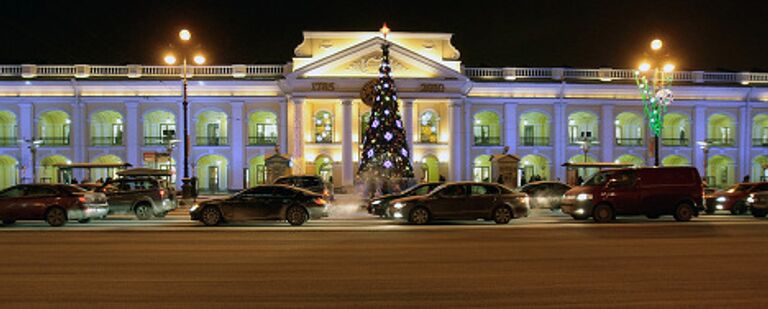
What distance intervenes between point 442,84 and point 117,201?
28.6m

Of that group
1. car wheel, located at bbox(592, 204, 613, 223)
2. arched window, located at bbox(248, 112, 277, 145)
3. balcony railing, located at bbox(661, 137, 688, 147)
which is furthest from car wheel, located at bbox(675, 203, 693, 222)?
arched window, located at bbox(248, 112, 277, 145)

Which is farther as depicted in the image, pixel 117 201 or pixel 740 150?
pixel 740 150

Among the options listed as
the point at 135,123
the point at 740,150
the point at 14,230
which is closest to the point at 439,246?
the point at 14,230

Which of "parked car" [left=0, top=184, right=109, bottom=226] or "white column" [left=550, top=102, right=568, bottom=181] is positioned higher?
"white column" [left=550, top=102, right=568, bottom=181]

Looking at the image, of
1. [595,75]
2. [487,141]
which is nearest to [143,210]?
[487,141]

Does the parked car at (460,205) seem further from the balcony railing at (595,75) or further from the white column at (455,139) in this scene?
the balcony railing at (595,75)

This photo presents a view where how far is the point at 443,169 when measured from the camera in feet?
159

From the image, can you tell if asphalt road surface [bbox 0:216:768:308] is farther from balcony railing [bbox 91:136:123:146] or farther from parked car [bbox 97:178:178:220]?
balcony railing [bbox 91:136:123:146]

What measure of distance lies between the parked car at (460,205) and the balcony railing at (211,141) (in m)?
32.2

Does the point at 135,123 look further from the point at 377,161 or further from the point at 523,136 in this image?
the point at 523,136

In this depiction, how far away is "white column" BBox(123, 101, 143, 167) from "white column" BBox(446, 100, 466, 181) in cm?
2381

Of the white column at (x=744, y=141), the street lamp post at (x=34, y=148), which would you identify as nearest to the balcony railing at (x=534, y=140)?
the white column at (x=744, y=141)

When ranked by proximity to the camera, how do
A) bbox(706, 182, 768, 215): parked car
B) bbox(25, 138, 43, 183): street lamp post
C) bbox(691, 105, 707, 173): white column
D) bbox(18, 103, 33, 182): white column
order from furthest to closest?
1. bbox(691, 105, 707, 173): white column
2. bbox(18, 103, 33, 182): white column
3. bbox(25, 138, 43, 183): street lamp post
4. bbox(706, 182, 768, 215): parked car

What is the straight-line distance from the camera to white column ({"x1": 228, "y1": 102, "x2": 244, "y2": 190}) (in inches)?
1897
